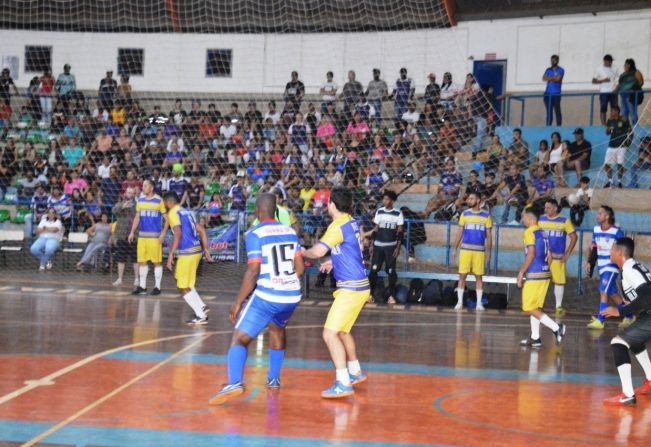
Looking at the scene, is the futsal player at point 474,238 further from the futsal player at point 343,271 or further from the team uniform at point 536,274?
the futsal player at point 343,271

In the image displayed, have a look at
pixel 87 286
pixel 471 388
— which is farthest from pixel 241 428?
pixel 87 286

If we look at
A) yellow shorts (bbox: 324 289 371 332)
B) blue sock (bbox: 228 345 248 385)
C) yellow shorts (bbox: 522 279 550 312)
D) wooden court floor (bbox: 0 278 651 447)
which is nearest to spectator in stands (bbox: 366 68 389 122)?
wooden court floor (bbox: 0 278 651 447)

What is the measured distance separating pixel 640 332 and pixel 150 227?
37.5 feet

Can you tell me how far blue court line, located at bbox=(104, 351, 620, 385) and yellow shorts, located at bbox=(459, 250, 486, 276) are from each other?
7.37 meters

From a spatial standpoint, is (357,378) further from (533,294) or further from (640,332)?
(533,294)

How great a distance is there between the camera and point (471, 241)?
1816 cm

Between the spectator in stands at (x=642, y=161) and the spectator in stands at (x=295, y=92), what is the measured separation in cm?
984

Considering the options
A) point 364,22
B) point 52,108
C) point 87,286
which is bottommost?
point 87,286

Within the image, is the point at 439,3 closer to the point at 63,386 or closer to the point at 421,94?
the point at 421,94

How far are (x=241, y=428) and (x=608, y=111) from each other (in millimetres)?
20985

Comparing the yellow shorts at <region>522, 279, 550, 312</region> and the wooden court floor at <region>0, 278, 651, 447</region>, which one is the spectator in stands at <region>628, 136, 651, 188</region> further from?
the yellow shorts at <region>522, 279, 550, 312</region>

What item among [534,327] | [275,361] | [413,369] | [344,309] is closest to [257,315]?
[275,361]

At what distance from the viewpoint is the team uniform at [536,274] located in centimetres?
1298

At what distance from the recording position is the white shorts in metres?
21.5
